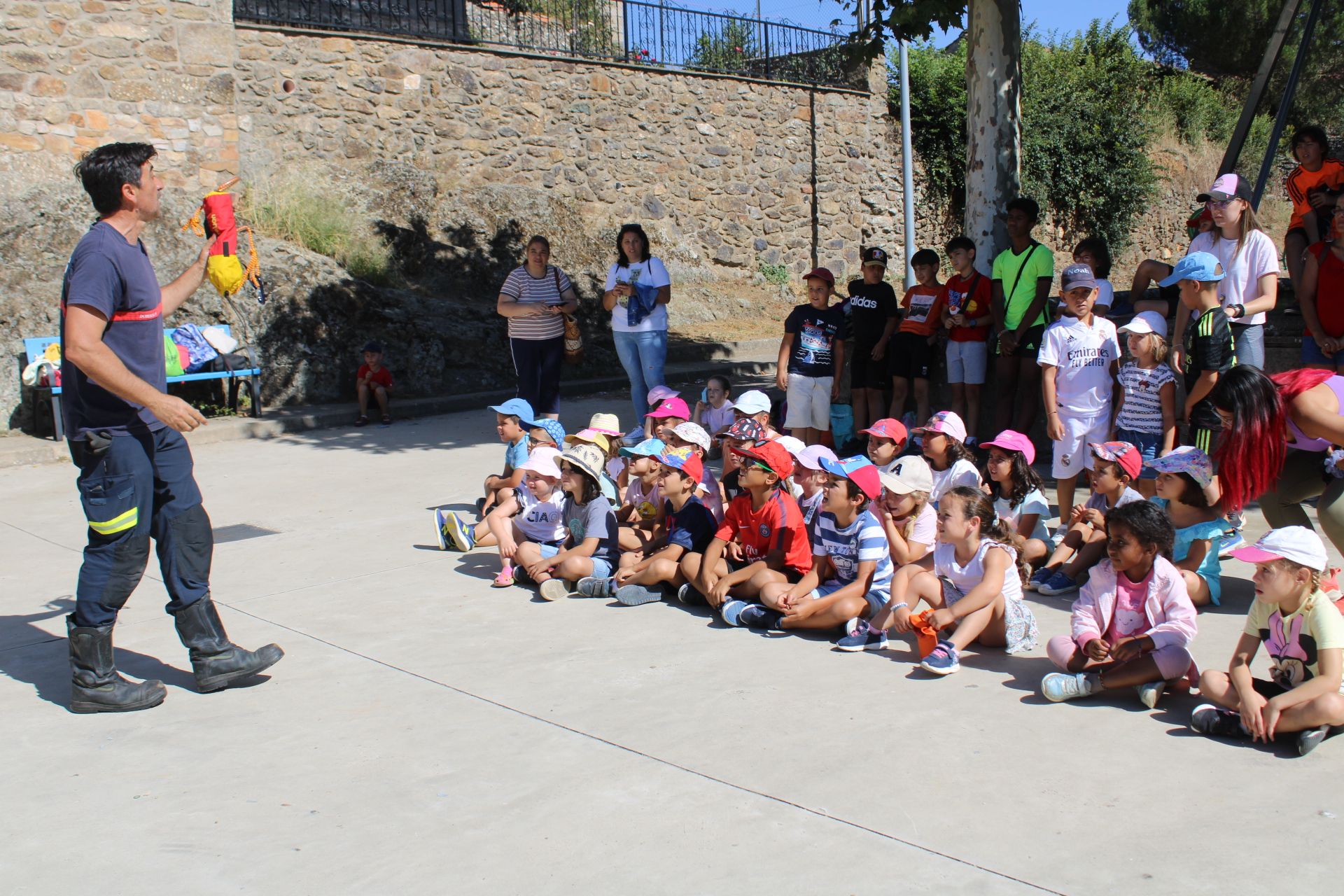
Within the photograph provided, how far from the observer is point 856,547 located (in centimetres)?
525

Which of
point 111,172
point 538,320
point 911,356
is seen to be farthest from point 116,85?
point 111,172

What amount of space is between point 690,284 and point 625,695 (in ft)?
49.2

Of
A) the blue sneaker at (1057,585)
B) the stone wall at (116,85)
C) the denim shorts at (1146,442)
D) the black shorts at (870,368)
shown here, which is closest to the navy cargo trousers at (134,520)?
the blue sneaker at (1057,585)

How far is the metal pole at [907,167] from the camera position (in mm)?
19844

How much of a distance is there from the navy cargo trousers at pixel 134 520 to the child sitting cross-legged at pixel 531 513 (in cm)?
185

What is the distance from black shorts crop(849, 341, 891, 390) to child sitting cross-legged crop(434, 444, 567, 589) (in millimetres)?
3007

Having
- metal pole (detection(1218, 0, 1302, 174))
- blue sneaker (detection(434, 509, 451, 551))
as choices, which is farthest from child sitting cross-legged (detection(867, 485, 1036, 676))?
metal pole (detection(1218, 0, 1302, 174))

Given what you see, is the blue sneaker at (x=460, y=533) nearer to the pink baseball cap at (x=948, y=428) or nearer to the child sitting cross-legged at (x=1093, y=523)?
the pink baseball cap at (x=948, y=428)

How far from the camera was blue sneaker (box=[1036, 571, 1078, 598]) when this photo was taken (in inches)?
229

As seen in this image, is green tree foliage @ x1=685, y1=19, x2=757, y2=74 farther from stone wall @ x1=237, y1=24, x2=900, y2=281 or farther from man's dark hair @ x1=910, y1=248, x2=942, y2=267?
man's dark hair @ x1=910, y1=248, x2=942, y2=267

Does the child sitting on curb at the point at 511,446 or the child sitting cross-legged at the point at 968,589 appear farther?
the child sitting on curb at the point at 511,446

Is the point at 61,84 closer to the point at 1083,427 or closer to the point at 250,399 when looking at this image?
→ the point at 250,399

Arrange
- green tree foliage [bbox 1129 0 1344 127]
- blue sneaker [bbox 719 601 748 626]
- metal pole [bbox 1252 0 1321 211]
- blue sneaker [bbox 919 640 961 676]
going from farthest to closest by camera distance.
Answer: green tree foliage [bbox 1129 0 1344 127] → metal pole [bbox 1252 0 1321 211] → blue sneaker [bbox 719 601 748 626] → blue sneaker [bbox 919 640 961 676]

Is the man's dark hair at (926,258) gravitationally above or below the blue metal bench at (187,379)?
above
